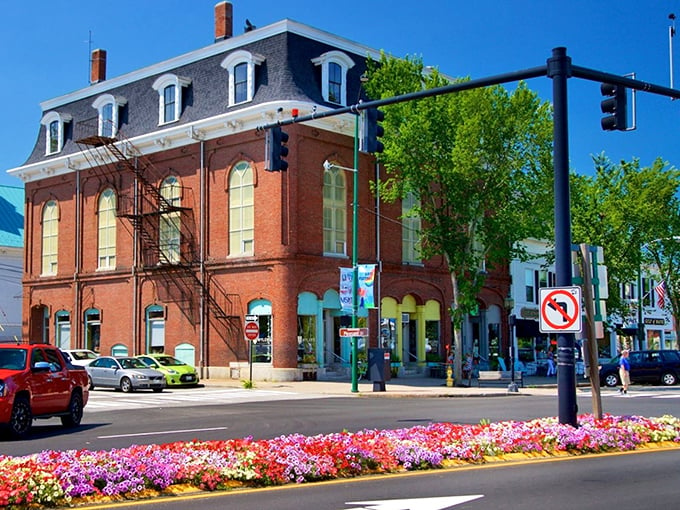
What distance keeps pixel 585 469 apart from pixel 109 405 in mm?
17253

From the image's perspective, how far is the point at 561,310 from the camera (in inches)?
513

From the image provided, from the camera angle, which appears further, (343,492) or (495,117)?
(495,117)

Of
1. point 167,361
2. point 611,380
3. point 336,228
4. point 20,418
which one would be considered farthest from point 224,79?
point 20,418

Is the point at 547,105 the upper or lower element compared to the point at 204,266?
upper

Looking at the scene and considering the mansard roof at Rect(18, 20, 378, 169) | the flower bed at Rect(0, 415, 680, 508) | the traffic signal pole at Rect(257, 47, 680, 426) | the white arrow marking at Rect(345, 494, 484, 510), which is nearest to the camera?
the white arrow marking at Rect(345, 494, 484, 510)

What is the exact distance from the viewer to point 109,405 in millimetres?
25047

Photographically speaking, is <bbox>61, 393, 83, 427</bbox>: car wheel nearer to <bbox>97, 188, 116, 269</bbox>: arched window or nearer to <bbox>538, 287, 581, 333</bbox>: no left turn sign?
<bbox>538, 287, 581, 333</bbox>: no left turn sign

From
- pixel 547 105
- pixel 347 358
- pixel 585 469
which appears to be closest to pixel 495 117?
pixel 547 105

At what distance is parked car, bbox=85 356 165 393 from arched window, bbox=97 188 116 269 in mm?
12793

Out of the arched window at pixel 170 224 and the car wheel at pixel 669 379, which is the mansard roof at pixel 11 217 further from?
the car wheel at pixel 669 379

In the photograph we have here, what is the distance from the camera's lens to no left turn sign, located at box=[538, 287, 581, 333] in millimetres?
12844

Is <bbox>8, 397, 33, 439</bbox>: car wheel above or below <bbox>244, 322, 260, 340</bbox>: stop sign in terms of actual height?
below

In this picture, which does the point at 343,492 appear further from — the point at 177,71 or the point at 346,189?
the point at 177,71

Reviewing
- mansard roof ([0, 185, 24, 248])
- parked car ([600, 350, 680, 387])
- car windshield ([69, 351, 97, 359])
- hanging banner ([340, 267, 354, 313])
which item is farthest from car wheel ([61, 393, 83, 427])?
mansard roof ([0, 185, 24, 248])
